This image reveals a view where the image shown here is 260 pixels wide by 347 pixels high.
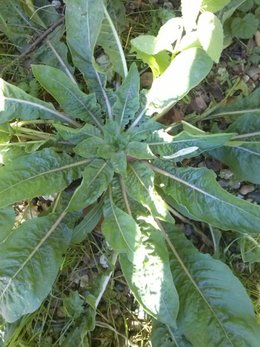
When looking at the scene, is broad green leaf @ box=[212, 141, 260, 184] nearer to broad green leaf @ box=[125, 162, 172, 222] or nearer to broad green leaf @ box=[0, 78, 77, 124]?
broad green leaf @ box=[125, 162, 172, 222]

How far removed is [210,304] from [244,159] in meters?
0.47

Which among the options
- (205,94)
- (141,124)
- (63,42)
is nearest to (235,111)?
(205,94)

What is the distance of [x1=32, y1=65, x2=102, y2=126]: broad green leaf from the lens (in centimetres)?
159

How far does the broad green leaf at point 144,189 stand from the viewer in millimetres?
1553

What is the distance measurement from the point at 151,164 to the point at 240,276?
51cm

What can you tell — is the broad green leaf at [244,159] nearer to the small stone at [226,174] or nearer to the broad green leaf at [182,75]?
the small stone at [226,174]

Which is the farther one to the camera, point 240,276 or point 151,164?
point 240,276

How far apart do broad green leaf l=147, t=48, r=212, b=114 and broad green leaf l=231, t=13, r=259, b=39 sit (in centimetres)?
38

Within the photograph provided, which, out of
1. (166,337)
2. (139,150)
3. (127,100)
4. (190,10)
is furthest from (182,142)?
(166,337)

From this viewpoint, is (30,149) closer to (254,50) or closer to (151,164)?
(151,164)

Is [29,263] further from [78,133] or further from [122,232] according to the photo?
[78,133]

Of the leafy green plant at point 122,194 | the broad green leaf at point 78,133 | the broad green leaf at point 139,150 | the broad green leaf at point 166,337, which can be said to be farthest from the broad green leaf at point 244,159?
the broad green leaf at point 166,337

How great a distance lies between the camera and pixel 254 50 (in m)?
1.91

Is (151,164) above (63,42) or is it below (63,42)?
below
